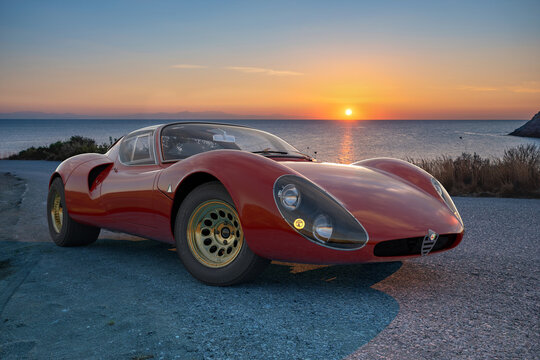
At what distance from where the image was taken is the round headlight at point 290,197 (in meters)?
2.93

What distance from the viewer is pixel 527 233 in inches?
→ 213

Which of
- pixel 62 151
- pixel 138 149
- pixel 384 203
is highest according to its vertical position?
pixel 138 149

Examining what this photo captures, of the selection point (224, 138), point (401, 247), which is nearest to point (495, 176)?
point (224, 138)

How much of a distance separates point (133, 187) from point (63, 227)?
140 cm

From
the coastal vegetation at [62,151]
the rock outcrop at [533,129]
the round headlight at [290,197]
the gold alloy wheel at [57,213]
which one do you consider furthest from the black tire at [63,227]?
the rock outcrop at [533,129]

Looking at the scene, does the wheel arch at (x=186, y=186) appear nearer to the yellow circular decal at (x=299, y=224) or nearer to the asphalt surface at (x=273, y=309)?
the asphalt surface at (x=273, y=309)

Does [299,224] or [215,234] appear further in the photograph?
[215,234]

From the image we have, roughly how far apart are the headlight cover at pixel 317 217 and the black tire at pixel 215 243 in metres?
0.39

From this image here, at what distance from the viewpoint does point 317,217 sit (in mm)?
2895

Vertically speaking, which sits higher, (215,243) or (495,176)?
(215,243)

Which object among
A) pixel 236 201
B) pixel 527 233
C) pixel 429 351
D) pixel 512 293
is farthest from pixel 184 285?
pixel 527 233

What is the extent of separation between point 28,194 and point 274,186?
8.00m

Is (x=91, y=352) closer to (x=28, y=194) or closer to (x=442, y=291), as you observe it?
(x=442, y=291)

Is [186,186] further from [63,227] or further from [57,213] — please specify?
[57,213]
